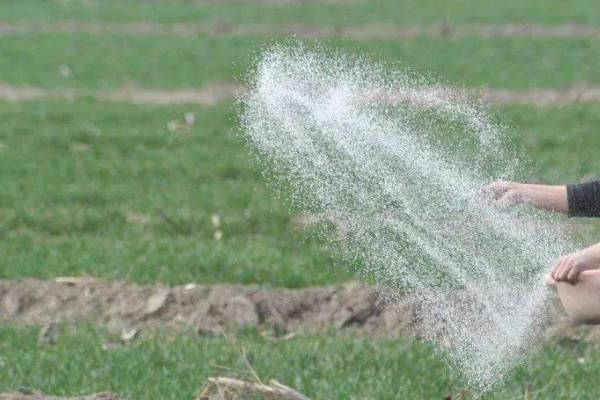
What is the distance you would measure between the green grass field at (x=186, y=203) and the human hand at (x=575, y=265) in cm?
161

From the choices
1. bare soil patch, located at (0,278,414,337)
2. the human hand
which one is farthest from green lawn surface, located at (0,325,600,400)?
the human hand

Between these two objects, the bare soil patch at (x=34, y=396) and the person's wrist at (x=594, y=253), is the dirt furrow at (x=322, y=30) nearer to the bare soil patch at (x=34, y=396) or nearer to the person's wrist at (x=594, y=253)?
the bare soil patch at (x=34, y=396)

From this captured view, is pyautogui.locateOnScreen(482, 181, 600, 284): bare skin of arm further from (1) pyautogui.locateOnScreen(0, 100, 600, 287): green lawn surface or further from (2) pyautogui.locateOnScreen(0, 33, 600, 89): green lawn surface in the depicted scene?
(2) pyautogui.locateOnScreen(0, 33, 600, 89): green lawn surface

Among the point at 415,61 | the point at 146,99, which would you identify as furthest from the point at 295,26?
the point at 146,99

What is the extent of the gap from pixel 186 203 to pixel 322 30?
1513 cm

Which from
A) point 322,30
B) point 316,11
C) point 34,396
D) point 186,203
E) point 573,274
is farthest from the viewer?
point 316,11

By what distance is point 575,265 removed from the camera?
14.6 feet

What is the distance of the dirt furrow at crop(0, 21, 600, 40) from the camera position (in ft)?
82.4

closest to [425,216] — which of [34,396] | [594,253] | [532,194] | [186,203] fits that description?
[532,194]

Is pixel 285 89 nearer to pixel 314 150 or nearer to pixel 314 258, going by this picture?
pixel 314 150

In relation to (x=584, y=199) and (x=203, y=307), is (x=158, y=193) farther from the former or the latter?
(x=584, y=199)

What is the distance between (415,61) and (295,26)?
21.9ft

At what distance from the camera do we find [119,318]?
7.76 m

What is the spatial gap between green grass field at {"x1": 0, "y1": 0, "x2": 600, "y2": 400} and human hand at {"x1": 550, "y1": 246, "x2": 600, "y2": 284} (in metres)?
1.61
